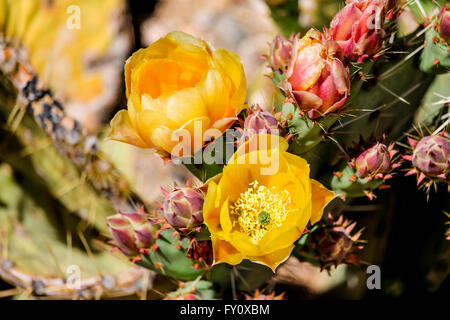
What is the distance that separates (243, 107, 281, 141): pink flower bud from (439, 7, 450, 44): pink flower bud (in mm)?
386

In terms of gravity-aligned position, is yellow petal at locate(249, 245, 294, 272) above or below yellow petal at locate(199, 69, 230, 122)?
below

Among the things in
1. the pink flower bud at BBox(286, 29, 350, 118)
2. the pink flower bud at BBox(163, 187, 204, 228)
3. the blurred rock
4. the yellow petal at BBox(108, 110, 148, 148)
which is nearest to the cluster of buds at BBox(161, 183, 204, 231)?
the pink flower bud at BBox(163, 187, 204, 228)

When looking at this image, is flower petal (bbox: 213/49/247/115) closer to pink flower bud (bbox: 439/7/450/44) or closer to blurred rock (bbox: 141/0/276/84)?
pink flower bud (bbox: 439/7/450/44)

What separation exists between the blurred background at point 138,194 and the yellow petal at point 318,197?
34 centimetres

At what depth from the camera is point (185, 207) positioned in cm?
74

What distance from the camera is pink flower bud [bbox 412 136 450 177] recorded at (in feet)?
2.68

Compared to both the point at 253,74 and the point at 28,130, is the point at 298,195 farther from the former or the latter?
the point at 253,74

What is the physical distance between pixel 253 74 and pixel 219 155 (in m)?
1.26

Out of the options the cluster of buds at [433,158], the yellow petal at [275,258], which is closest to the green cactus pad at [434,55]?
the cluster of buds at [433,158]

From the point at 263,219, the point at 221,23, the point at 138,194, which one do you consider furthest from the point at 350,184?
the point at 221,23

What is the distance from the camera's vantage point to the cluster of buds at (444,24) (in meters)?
0.85

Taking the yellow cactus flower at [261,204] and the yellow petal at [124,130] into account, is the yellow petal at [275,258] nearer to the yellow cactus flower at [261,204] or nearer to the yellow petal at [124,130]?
the yellow cactus flower at [261,204]

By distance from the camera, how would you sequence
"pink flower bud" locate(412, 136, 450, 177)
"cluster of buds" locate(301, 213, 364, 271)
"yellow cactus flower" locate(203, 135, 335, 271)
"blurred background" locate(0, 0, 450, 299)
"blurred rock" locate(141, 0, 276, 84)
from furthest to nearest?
"blurred rock" locate(141, 0, 276, 84), "blurred background" locate(0, 0, 450, 299), "cluster of buds" locate(301, 213, 364, 271), "pink flower bud" locate(412, 136, 450, 177), "yellow cactus flower" locate(203, 135, 335, 271)

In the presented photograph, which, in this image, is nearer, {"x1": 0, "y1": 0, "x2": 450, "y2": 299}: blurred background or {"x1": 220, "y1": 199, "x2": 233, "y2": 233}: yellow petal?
{"x1": 220, "y1": 199, "x2": 233, "y2": 233}: yellow petal
